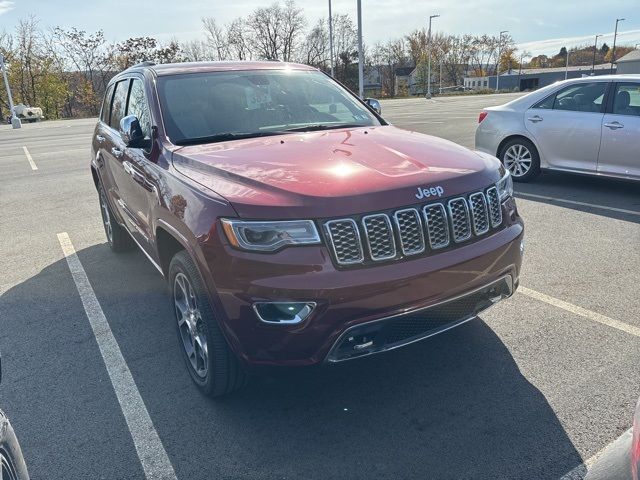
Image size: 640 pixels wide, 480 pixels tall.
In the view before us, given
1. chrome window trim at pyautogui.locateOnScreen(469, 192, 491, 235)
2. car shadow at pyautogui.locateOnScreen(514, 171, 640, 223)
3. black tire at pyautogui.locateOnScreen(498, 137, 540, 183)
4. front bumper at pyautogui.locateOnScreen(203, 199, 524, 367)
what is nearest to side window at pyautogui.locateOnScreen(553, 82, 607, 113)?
black tire at pyautogui.locateOnScreen(498, 137, 540, 183)

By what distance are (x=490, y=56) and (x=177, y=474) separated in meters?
111

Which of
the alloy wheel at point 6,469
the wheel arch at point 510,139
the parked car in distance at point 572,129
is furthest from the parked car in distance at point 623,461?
the wheel arch at point 510,139

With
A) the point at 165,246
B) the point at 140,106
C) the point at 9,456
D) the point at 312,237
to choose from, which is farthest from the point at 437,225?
the point at 140,106

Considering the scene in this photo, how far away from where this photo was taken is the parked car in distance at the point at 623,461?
4.16ft

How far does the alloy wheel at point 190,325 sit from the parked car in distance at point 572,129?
6251 millimetres

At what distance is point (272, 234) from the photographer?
2475 millimetres

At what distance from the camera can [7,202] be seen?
913 centimetres

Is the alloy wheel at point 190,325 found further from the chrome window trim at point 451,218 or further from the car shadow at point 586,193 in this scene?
the car shadow at point 586,193

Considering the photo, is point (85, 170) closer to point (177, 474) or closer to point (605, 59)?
point (177, 474)

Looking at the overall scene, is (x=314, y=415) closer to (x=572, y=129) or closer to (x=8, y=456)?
(x=8, y=456)

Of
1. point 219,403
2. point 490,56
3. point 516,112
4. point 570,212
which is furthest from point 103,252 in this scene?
point 490,56

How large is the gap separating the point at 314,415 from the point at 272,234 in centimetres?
111

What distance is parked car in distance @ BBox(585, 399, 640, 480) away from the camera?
1.27 metres

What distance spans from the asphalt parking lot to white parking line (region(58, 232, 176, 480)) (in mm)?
40
